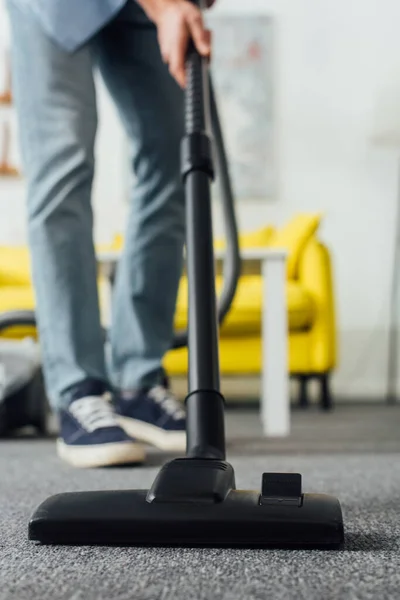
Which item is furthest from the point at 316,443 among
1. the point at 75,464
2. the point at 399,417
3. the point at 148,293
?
the point at 399,417

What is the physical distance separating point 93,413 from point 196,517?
54 centimetres

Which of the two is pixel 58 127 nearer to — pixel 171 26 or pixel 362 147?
pixel 171 26

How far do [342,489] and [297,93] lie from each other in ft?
11.3

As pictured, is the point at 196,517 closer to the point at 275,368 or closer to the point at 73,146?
the point at 73,146

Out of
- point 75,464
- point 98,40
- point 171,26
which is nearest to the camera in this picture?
point 171,26

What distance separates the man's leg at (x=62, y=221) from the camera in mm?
1078

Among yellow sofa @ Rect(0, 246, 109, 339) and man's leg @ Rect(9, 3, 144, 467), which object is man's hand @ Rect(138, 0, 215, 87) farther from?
yellow sofa @ Rect(0, 246, 109, 339)

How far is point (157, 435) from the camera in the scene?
1.20 metres

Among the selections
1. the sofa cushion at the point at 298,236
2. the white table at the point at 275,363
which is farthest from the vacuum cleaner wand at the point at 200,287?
the sofa cushion at the point at 298,236

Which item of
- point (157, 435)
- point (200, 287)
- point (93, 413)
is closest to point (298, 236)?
point (157, 435)

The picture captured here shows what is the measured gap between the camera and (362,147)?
390 cm

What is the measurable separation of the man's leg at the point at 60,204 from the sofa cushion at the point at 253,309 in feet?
5.04

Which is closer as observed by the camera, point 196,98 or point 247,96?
point 196,98

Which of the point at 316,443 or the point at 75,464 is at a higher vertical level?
the point at 75,464
